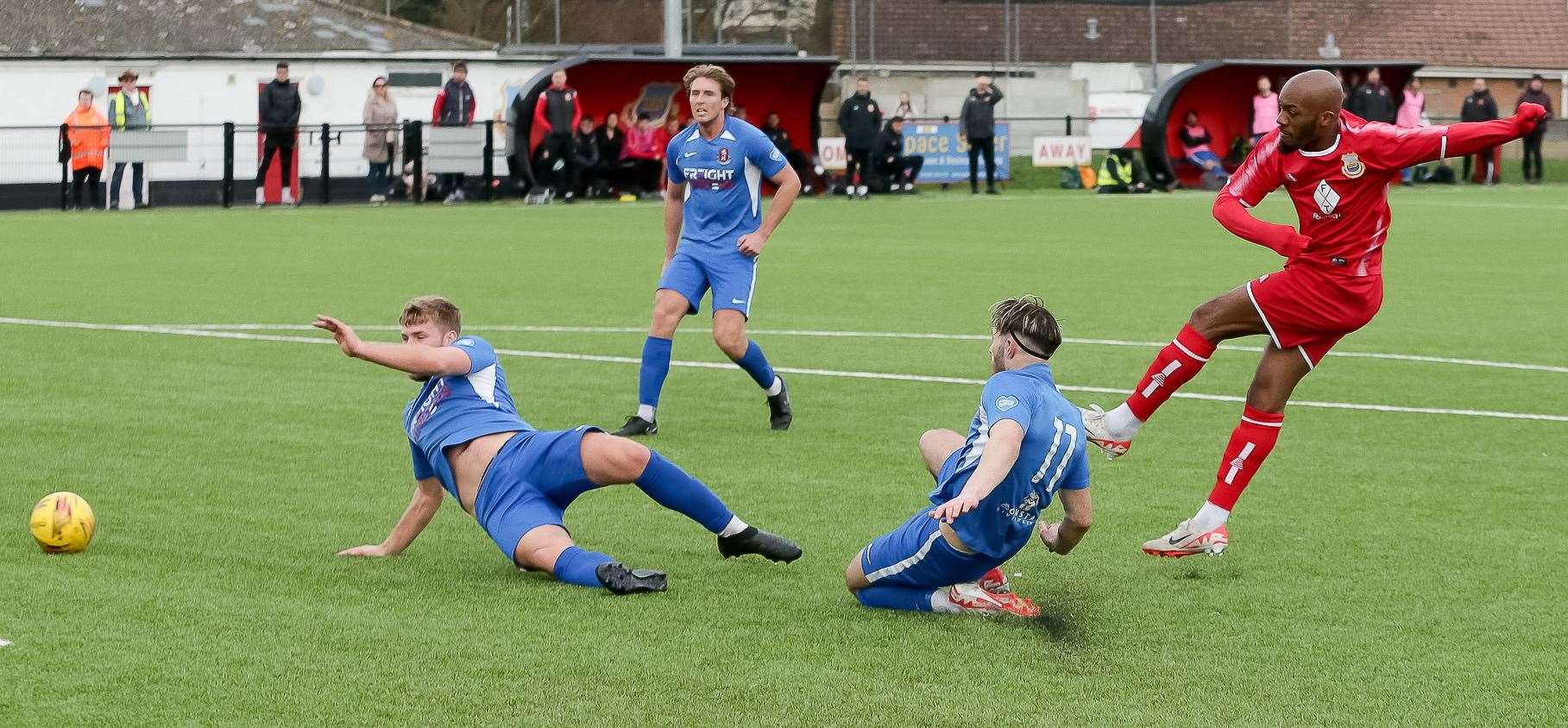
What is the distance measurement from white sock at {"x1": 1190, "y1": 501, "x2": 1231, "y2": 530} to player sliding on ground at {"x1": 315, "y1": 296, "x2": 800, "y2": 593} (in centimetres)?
144

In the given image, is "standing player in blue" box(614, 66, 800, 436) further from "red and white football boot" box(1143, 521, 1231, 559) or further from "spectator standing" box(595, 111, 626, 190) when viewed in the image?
"spectator standing" box(595, 111, 626, 190)

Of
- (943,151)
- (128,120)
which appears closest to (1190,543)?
(128,120)

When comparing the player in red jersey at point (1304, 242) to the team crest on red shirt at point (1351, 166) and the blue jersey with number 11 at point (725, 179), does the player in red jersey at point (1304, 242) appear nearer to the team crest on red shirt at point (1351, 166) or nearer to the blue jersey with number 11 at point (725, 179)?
the team crest on red shirt at point (1351, 166)

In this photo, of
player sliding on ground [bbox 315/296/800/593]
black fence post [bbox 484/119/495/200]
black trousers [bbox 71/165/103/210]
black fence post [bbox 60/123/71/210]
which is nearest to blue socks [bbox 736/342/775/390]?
player sliding on ground [bbox 315/296/800/593]

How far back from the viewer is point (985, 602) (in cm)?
589

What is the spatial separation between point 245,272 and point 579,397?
838 centimetres

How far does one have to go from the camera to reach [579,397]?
10.9 m

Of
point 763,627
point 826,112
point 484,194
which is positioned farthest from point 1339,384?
point 826,112

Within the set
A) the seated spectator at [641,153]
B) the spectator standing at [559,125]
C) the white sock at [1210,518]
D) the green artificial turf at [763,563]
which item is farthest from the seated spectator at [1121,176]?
the white sock at [1210,518]

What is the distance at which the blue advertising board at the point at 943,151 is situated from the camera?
35.6m

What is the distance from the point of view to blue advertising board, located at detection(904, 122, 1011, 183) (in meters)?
35.6

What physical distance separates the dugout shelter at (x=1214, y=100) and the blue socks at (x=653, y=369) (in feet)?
81.8

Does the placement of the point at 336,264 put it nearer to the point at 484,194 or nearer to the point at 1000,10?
the point at 484,194

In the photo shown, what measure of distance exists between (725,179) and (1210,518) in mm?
4000
